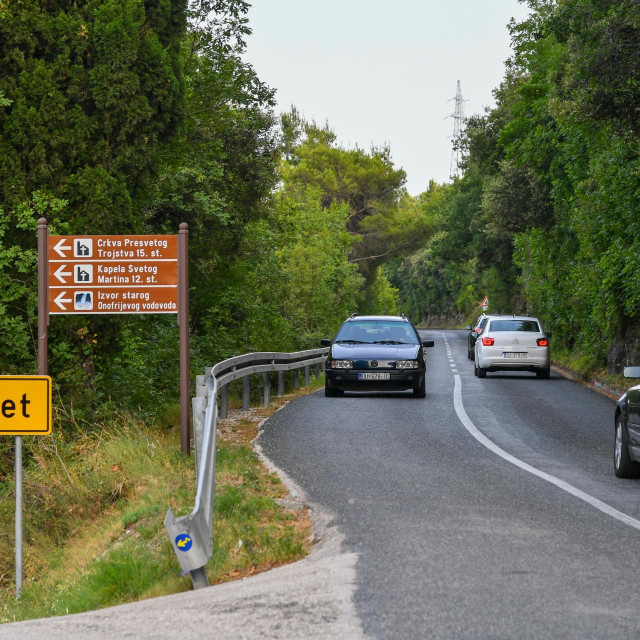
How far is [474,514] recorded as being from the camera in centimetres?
832

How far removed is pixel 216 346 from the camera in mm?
29344

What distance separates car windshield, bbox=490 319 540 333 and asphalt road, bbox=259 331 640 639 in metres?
10.4

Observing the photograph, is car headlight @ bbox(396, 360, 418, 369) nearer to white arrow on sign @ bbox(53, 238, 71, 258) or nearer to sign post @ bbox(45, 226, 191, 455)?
sign post @ bbox(45, 226, 191, 455)

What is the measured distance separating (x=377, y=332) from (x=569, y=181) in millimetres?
13909

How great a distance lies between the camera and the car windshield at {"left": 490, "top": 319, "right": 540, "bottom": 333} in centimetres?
2891

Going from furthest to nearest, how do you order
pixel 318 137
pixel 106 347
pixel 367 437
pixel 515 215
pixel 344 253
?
pixel 318 137, pixel 344 253, pixel 515 215, pixel 106 347, pixel 367 437

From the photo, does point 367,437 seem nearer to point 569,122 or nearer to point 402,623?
point 402,623

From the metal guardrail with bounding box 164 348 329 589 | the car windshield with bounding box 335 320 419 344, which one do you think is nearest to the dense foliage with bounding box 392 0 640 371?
the car windshield with bounding box 335 320 419 344

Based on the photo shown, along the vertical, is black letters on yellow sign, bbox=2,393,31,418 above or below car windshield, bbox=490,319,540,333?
below

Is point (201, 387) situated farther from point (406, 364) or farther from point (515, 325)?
point (515, 325)

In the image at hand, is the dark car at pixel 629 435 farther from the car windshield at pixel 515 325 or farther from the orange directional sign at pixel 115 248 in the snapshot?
the car windshield at pixel 515 325

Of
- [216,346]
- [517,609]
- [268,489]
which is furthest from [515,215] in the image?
[517,609]

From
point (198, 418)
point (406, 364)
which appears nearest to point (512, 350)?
point (406, 364)

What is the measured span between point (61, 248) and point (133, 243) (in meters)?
0.87
